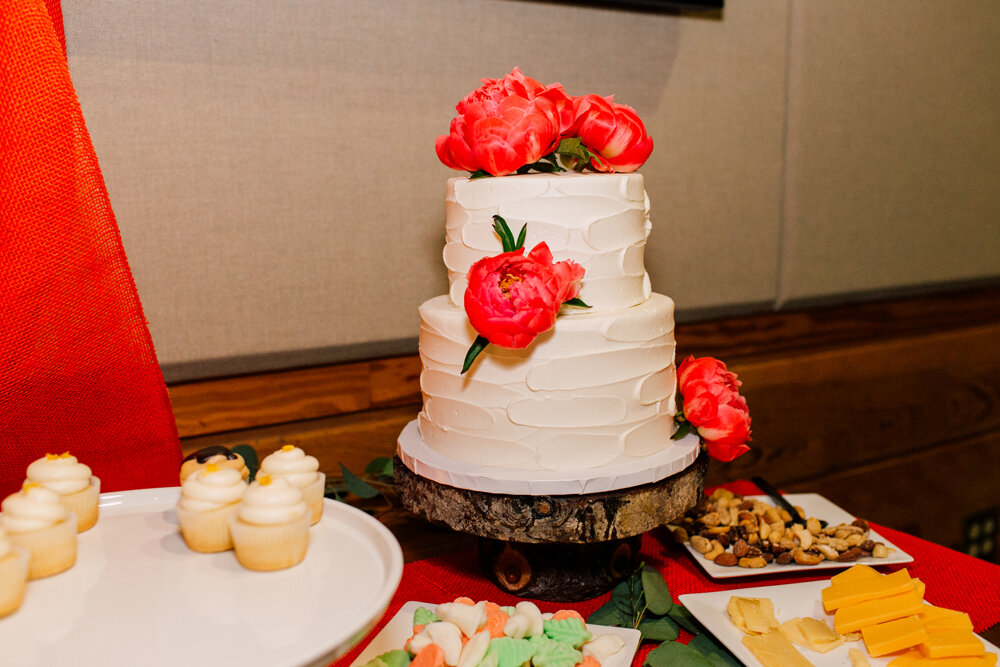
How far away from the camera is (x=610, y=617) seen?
0.97 metres

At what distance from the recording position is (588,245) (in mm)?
971

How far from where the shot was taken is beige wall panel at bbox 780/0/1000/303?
180 centimetres

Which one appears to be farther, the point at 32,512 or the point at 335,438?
the point at 335,438

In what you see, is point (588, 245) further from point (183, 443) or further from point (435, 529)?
point (183, 443)

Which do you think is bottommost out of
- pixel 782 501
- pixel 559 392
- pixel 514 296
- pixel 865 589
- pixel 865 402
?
pixel 865 402

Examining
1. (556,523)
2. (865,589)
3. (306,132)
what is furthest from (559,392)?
(306,132)

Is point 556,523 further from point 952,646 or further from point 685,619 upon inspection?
point 952,646

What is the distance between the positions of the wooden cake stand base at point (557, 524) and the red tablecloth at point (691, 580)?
29mm

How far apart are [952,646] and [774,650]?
0.18 m

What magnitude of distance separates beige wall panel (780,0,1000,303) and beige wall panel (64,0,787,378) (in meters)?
0.33

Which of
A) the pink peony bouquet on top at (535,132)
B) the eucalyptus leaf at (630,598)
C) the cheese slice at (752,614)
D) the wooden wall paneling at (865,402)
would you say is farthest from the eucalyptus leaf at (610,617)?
the wooden wall paneling at (865,402)

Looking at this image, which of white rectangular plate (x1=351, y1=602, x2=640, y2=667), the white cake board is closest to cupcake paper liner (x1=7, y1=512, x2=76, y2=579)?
white rectangular plate (x1=351, y1=602, x2=640, y2=667)

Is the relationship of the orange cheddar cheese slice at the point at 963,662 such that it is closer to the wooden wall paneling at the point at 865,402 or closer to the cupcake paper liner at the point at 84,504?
the cupcake paper liner at the point at 84,504

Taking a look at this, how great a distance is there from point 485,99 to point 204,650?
0.71 meters
